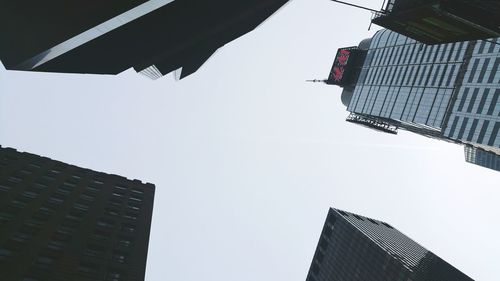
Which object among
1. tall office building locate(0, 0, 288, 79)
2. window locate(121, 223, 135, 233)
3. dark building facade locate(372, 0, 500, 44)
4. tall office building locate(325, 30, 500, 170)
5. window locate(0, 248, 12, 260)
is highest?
tall office building locate(325, 30, 500, 170)

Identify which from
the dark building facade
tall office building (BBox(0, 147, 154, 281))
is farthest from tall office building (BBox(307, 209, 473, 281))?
the dark building facade

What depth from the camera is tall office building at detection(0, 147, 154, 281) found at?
128 feet

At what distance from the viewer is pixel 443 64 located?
123 m

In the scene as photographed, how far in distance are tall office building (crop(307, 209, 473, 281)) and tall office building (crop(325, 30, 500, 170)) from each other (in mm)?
26904

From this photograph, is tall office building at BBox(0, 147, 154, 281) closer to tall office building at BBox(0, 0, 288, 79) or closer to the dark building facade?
tall office building at BBox(0, 0, 288, 79)

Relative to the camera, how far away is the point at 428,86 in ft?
411

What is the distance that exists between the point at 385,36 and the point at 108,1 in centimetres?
15812

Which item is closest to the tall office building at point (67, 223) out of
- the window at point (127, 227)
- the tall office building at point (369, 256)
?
the window at point (127, 227)

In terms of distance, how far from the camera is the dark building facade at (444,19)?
670 inches

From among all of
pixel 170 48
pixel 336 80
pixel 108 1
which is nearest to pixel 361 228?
pixel 336 80

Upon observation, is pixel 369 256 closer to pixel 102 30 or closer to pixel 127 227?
pixel 127 227

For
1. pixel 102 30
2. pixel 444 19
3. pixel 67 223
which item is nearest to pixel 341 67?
pixel 67 223

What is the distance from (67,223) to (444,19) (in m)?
39.2

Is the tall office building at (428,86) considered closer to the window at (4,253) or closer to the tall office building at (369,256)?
the tall office building at (369,256)
